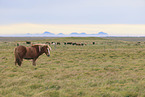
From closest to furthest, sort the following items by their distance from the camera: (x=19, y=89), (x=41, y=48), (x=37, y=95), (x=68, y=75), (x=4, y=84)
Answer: (x=37, y=95)
(x=19, y=89)
(x=4, y=84)
(x=68, y=75)
(x=41, y=48)

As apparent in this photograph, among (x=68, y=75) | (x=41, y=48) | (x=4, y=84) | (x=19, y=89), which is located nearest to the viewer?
(x=19, y=89)

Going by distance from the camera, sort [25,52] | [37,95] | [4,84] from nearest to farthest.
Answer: [37,95]
[4,84]
[25,52]

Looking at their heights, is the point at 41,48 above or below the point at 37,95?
above

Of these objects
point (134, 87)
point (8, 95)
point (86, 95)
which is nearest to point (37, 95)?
point (8, 95)

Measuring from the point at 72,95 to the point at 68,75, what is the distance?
3294 mm

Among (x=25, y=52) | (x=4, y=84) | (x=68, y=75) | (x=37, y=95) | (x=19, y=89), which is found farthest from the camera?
(x=25, y=52)

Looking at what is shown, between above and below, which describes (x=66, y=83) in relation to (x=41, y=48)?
below

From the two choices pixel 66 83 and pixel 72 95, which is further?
pixel 66 83

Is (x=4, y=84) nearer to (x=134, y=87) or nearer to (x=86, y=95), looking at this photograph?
(x=86, y=95)

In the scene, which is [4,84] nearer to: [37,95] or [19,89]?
[19,89]

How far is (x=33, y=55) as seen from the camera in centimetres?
1143

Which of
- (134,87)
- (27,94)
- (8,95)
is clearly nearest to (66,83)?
(27,94)

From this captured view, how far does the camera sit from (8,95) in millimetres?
5562

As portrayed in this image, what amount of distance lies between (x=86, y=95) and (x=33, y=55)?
22.6 feet
